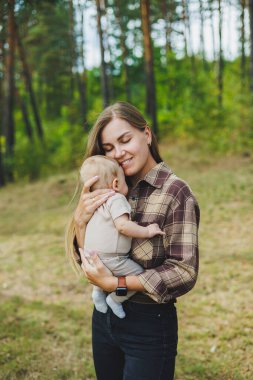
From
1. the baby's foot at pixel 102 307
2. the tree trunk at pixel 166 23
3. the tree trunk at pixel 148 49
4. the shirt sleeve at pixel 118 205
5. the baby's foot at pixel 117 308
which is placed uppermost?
the tree trunk at pixel 166 23

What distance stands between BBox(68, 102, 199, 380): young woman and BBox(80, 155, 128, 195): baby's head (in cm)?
3

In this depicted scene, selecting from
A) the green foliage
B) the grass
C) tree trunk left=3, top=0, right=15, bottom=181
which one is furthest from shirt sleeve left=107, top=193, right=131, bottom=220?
the green foliage

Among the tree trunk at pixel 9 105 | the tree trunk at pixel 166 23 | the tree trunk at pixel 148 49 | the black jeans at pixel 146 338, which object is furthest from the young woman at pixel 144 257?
the tree trunk at pixel 166 23

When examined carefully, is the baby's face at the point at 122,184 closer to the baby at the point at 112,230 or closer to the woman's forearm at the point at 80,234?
the baby at the point at 112,230

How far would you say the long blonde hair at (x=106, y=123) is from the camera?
2070 mm

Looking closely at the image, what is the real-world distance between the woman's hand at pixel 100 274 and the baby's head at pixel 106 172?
34 cm

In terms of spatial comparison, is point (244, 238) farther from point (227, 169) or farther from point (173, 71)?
point (173, 71)

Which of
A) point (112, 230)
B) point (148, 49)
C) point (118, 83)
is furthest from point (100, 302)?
point (118, 83)

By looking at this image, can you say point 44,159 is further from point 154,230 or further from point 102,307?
point 154,230

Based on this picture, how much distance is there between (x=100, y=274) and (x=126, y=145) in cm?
63

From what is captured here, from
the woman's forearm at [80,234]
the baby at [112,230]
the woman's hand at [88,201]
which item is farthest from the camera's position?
the woman's forearm at [80,234]

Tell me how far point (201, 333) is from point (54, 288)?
7.76 feet

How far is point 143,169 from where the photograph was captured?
7.06ft

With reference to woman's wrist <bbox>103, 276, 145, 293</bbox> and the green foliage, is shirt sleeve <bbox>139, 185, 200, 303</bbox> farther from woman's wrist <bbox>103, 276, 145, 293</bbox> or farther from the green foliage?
the green foliage
